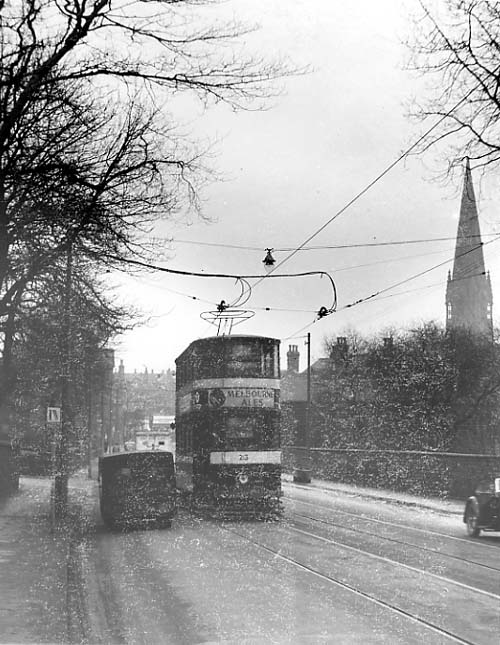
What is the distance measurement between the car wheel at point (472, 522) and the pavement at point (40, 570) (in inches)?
229

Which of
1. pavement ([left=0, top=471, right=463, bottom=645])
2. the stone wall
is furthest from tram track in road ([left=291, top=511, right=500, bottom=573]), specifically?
pavement ([left=0, top=471, right=463, bottom=645])

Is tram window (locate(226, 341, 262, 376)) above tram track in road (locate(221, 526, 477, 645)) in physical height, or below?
above

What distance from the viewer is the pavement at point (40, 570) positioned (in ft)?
27.1

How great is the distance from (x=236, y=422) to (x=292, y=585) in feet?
35.8

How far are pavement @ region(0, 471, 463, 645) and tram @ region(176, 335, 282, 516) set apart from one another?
3.42 metres

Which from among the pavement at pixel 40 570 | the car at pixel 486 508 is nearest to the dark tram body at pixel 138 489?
the pavement at pixel 40 570

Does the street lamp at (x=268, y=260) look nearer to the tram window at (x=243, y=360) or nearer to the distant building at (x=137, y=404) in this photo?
the tram window at (x=243, y=360)

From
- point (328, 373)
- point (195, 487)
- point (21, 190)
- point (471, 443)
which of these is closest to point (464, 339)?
point (471, 443)

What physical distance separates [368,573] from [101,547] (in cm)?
610

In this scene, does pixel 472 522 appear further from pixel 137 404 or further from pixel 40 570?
pixel 137 404

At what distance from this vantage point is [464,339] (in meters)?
60.2

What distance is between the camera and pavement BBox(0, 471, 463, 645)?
8.27m

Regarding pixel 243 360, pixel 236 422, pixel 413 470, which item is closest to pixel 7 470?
pixel 236 422

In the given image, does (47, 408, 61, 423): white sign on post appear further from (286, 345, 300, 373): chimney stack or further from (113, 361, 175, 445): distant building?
(113, 361, 175, 445): distant building
